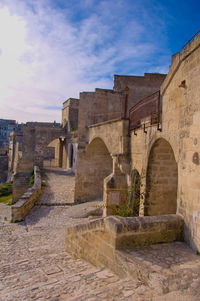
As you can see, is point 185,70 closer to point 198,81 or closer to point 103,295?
point 198,81

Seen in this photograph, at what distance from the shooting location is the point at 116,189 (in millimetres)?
9547

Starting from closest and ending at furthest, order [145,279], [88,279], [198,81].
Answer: [145,279], [88,279], [198,81]

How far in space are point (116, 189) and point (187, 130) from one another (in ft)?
16.5

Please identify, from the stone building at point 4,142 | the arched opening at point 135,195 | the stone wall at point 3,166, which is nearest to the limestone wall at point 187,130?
the arched opening at point 135,195

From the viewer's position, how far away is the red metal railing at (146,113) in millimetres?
7250

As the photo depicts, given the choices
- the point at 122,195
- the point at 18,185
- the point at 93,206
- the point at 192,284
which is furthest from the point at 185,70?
the point at 18,185

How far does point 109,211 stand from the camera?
9602 millimetres

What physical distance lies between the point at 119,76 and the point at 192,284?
1272 centimetres

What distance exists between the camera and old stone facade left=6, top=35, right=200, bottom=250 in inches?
189

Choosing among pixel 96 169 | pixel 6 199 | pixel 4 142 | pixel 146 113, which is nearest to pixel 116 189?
pixel 146 113

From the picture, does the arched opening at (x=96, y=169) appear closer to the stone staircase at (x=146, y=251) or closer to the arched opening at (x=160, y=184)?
the arched opening at (x=160, y=184)

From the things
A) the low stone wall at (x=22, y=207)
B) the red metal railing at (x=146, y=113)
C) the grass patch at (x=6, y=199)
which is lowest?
the grass patch at (x=6, y=199)

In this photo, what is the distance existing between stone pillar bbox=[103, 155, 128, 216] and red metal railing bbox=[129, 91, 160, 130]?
1.49 metres

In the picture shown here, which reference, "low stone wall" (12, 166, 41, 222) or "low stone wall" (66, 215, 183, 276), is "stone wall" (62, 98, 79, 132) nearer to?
"low stone wall" (12, 166, 41, 222)
